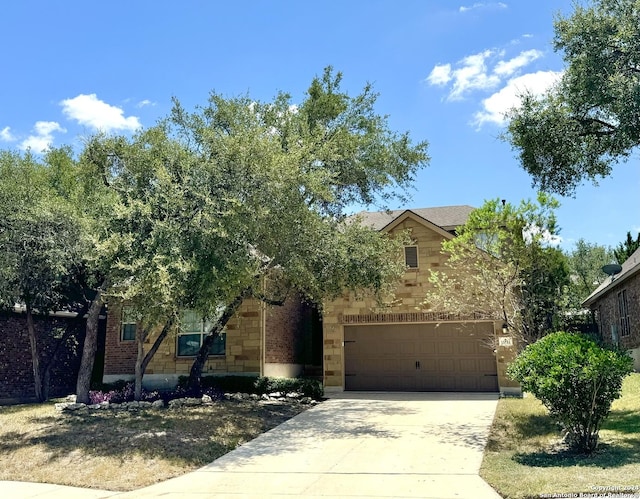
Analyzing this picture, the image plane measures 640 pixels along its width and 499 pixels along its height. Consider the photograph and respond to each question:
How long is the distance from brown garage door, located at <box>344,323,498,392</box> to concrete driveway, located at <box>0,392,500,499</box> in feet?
9.92

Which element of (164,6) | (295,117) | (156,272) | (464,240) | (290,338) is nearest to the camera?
(156,272)

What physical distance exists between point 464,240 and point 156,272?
642 centimetres

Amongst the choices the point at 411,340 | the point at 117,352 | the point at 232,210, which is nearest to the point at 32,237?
the point at 232,210

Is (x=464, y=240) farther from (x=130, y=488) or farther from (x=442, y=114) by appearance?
(x=130, y=488)

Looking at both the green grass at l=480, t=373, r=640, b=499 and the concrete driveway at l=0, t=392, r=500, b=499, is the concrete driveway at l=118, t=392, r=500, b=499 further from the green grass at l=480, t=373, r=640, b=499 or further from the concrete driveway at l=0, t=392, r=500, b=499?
the green grass at l=480, t=373, r=640, b=499

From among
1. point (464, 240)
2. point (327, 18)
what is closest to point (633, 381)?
point (464, 240)

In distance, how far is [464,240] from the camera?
11.5 meters

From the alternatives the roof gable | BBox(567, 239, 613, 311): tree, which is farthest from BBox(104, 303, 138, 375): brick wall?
BBox(567, 239, 613, 311): tree

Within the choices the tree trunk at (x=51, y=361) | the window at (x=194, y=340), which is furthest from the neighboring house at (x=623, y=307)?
the tree trunk at (x=51, y=361)

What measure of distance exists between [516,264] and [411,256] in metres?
6.39

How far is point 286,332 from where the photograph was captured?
20.2 metres

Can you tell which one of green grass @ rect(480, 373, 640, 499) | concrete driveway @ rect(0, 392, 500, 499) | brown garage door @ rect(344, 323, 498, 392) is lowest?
concrete driveway @ rect(0, 392, 500, 499)

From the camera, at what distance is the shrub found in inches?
Result: 327

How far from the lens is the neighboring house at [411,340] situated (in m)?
17.2
